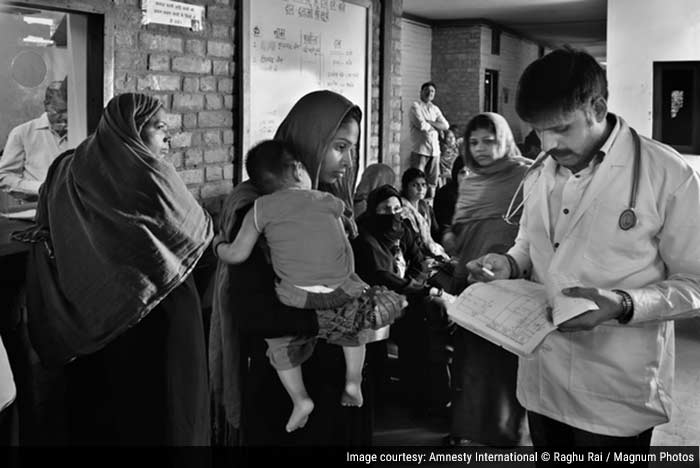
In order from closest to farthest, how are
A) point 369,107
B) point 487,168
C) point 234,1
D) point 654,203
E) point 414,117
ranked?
point 654,203 < point 487,168 < point 234,1 < point 369,107 < point 414,117

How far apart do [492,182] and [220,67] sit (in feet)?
6.05

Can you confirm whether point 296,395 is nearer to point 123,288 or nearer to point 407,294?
point 123,288

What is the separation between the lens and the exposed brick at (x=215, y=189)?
422 cm

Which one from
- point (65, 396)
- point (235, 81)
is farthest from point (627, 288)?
point (235, 81)

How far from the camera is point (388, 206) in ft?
13.0

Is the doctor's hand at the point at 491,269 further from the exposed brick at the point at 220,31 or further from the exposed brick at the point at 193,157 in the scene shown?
the exposed brick at the point at 220,31

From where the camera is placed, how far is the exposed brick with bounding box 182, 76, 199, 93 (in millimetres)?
4039

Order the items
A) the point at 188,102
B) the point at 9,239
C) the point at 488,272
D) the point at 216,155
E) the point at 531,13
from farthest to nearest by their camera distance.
Result: 1. the point at 531,13
2. the point at 216,155
3. the point at 188,102
4. the point at 9,239
5. the point at 488,272

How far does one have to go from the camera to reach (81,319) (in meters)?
2.44

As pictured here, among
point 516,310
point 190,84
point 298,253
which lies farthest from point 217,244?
point 190,84

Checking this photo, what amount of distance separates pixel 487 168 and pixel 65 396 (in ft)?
6.71

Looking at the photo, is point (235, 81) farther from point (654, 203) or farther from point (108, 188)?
point (654, 203)

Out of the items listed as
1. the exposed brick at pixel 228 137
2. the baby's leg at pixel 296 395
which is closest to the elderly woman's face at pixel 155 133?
the baby's leg at pixel 296 395

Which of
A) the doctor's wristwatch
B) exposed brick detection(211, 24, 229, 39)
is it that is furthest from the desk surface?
the doctor's wristwatch
